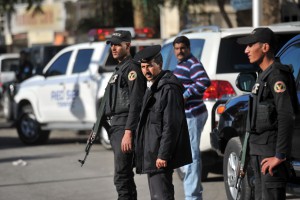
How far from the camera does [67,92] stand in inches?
640

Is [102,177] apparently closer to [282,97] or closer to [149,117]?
[149,117]

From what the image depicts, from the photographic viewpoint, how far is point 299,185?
289 inches

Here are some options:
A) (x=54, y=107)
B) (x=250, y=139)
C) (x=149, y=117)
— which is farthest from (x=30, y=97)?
(x=250, y=139)

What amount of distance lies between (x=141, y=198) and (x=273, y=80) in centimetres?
464

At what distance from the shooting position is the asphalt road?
35.2 ft

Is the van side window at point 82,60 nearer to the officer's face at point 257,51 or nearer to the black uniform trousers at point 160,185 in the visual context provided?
the black uniform trousers at point 160,185

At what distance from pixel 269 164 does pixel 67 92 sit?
10.6 meters

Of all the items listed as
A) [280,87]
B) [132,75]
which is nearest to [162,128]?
[132,75]

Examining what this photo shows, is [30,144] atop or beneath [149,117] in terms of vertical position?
beneath

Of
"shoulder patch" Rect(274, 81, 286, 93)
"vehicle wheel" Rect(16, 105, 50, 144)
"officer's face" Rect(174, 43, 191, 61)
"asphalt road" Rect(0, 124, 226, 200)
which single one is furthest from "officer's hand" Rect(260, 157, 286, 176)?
"vehicle wheel" Rect(16, 105, 50, 144)

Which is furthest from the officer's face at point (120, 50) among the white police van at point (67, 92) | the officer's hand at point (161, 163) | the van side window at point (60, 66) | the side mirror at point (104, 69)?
the van side window at point (60, 66)

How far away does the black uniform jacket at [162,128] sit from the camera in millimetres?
7082

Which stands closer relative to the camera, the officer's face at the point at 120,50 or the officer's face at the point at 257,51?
the officer's face at the point at 257,51

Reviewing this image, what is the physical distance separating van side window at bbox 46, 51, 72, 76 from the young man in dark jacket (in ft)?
30.7
